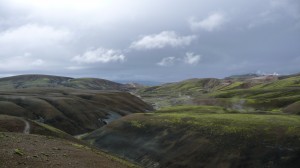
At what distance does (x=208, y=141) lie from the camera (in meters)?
73.8

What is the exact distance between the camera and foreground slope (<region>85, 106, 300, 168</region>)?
6519cm

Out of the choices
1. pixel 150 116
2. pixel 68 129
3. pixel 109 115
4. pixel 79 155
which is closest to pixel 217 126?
pixel 150 116

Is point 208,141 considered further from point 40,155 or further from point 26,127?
point 40,155

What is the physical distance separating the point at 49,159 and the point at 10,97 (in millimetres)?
106523

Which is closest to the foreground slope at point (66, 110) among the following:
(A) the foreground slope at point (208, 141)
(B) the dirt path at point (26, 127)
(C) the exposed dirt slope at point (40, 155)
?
(A) the foreground slope at point (208, 141)

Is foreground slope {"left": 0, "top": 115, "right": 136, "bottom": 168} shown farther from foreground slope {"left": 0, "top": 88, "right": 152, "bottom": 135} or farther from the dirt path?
foreground slope {"left": 0, "top": 88, "right": 152, "bottom": 135}

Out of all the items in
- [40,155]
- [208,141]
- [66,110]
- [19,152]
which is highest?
[19,152]

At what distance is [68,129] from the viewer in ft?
392

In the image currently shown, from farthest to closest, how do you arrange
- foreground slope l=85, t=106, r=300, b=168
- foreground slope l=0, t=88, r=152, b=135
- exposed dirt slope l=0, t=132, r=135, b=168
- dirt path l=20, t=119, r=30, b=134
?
foreground slope l=0, t=88, r=152, b=135, dirt path l=20, t=119, r=30, b=134, foreground slope l=85, t=106, r=300, b=168, exposed dirt slope l=0, t=132, r=135, b=168

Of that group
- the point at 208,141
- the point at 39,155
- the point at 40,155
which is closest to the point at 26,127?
the point at 208,141

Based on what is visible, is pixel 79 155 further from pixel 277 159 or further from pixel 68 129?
pixel 68 129

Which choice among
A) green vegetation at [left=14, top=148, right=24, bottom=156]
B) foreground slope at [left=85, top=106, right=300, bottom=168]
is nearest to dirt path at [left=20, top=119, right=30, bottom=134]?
foreground slope at [left=85, top=106, right=300, bottom=168]

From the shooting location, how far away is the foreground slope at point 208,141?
6519 centimetres

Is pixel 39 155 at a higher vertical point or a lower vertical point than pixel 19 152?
lower
